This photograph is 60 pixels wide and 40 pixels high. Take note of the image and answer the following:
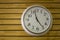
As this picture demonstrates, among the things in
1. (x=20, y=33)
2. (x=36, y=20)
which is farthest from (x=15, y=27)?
(x=36, y=20)

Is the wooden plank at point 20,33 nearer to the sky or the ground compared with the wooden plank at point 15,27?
nearer to the ground

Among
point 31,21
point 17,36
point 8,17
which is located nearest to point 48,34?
point 31,21

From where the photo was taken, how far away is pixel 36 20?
196 cm

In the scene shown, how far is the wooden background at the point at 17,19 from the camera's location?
1972 mm

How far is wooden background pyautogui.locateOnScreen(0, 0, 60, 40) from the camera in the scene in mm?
1972

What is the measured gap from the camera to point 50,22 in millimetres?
1955

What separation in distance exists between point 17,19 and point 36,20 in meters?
0.25

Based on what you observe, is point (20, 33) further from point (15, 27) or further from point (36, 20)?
point (36, 20)

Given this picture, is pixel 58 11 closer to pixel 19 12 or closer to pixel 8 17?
pixel 19 12

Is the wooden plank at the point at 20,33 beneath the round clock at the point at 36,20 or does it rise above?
beneath

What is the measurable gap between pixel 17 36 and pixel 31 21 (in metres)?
0.27

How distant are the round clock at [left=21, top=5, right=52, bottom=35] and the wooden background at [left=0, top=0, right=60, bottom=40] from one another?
7 centimetres

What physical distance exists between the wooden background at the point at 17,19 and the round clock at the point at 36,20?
2.8 inches

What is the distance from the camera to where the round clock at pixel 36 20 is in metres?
1.93
